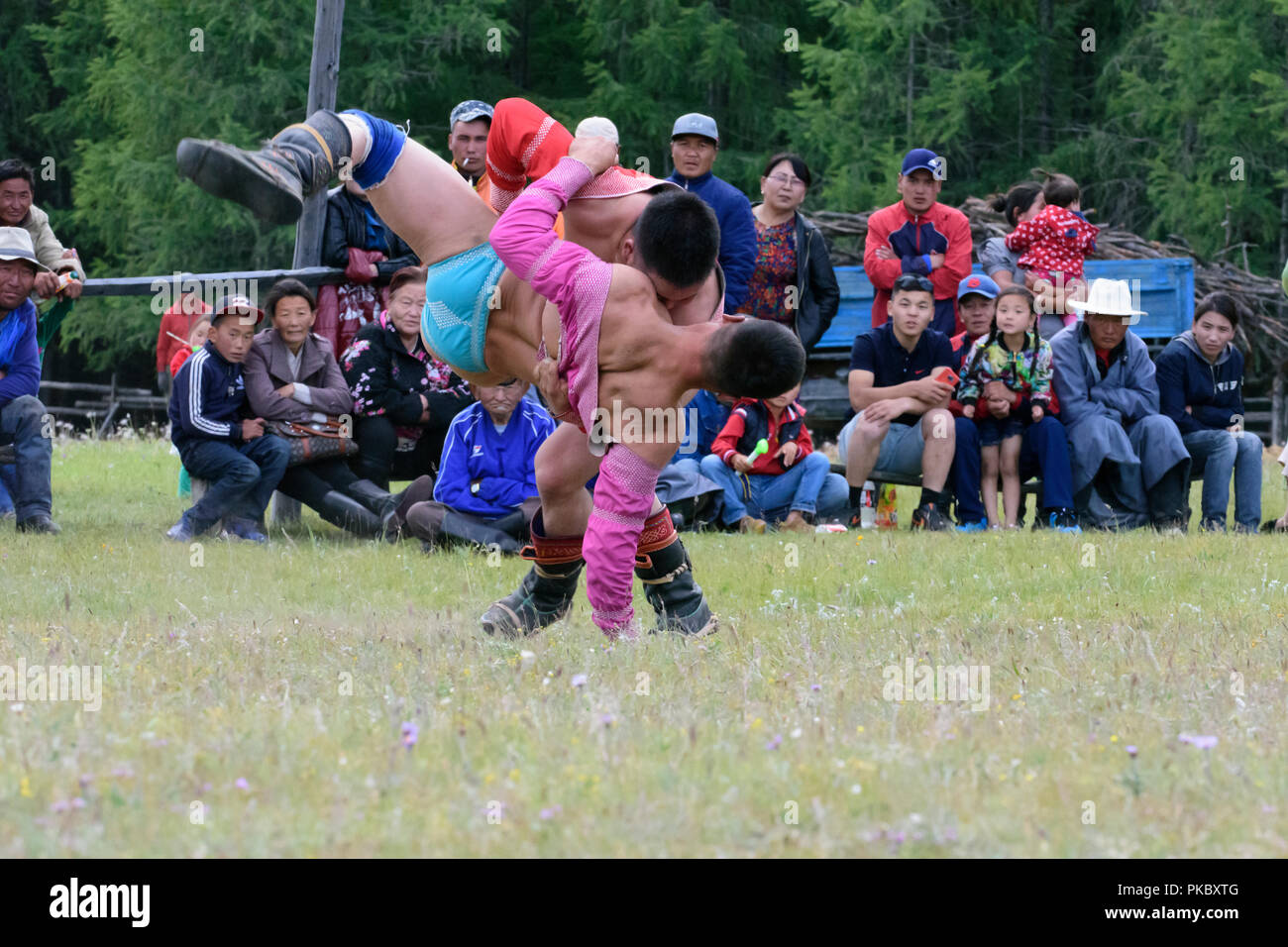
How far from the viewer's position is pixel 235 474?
899 centimetres

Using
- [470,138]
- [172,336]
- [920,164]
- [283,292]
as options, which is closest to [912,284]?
[920,164]

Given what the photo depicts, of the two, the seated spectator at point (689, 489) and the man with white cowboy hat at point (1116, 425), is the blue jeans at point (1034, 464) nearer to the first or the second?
the man with white cowboy hat at point (1116, 425)

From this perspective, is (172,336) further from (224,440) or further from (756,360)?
(756,360)

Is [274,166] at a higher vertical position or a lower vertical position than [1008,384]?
higher

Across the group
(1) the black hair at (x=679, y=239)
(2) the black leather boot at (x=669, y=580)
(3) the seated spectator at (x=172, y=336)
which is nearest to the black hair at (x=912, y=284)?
(2) the black leather boot at (x=669, y=580)

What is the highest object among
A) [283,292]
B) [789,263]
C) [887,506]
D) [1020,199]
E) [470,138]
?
[470,138]

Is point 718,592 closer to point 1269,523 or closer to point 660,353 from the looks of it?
point 660,353

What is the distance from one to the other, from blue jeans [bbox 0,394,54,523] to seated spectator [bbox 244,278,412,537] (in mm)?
1206

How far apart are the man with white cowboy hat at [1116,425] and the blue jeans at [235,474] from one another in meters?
4.83

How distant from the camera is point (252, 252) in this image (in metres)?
26.2

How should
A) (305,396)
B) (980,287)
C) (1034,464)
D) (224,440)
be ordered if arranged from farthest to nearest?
(980,287), (1034,464), (305,396), (224,440)

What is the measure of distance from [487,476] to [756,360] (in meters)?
4.04

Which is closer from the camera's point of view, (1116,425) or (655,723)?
(655,723)
